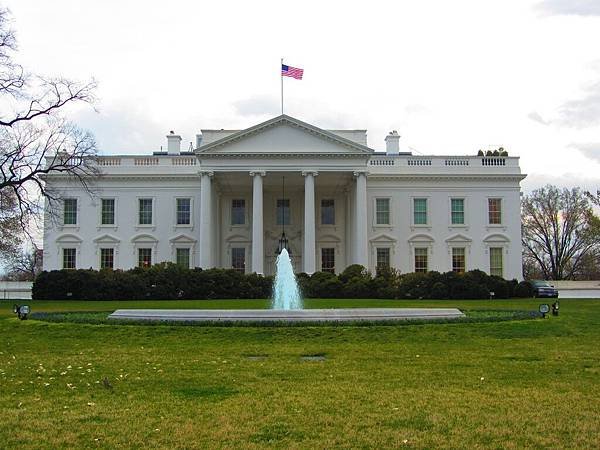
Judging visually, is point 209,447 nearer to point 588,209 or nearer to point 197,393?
point 197,393

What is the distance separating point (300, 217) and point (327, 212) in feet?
6.74

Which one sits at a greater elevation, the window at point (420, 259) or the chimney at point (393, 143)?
the chimney at point (393, 143)

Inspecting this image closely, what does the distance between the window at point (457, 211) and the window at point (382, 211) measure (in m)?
4.65

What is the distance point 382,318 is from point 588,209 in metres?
58.1

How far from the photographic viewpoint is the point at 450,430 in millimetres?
7777

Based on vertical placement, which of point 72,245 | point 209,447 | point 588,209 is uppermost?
point 588,209

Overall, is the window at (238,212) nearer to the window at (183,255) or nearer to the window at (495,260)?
the window at (183,255)

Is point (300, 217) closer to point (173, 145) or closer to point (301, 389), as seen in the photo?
point (173, 145)

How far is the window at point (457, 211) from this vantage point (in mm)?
52312

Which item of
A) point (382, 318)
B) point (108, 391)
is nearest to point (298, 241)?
point (382, 318)

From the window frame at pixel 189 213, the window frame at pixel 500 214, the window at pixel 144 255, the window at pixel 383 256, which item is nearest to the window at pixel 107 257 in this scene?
the window at pixel 144 255

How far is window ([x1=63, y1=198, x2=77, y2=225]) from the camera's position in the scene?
51.3 metres

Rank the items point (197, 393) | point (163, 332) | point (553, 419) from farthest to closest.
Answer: point (163, 332), point (197, 393), point (553, 419)

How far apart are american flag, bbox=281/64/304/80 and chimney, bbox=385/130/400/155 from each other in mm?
13827
